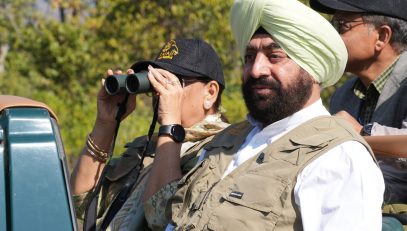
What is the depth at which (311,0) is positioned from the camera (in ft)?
11.3

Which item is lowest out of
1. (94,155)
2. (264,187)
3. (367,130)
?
(94,155)

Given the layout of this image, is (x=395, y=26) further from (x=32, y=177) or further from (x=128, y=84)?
(x=32, y=177)

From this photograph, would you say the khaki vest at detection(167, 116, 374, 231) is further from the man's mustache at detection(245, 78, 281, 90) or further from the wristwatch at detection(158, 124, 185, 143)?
the wristwatch at detection(158, 124, 185, 143)

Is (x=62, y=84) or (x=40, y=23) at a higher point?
(x=40, y=23)

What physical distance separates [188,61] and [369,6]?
748mm

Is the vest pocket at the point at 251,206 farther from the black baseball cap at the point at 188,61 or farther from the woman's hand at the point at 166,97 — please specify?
the black baseball cap at the point at 188,61

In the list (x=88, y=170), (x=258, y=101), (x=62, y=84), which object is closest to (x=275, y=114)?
(x=258, y=101)

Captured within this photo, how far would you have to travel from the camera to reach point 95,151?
142 inches

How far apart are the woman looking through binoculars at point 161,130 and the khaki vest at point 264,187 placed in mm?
389

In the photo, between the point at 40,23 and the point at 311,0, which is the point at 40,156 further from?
the point at 40,23

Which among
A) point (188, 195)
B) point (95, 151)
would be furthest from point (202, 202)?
point (95, 151)

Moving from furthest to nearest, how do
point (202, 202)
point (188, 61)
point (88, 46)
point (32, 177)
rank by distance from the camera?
point (88, 46)
point (188, 61)
point (202, 202)
point (32, 177)

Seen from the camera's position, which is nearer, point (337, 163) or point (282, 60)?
point (337, 163)

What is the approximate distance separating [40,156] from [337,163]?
2.78 feet
